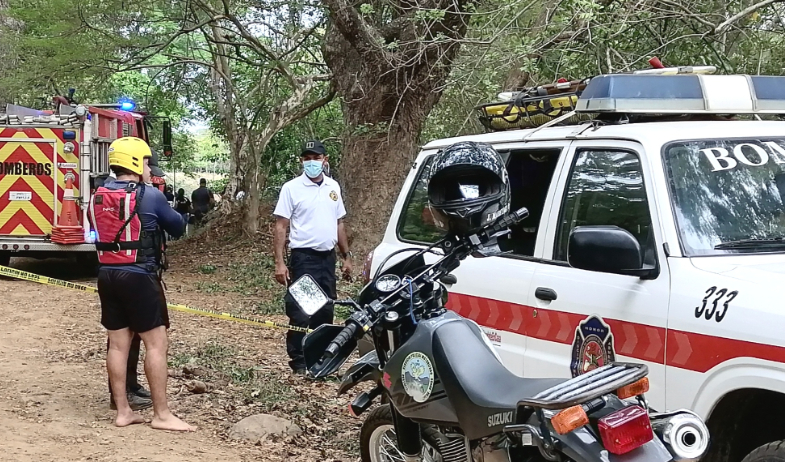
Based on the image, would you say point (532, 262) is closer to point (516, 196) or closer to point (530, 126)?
point (516, 196)

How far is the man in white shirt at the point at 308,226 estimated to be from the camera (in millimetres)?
6941

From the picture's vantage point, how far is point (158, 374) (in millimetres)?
5406

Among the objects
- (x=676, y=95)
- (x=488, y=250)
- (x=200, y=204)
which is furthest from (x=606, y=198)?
(x=200, y=204)

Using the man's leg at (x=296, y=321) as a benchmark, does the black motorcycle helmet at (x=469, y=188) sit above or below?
above

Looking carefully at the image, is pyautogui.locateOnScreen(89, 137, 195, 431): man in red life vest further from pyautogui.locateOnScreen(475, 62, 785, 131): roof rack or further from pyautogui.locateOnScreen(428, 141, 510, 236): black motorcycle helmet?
pyautogui.locateOnScreen(428, 141, 510, 236): black motorcycle helmet

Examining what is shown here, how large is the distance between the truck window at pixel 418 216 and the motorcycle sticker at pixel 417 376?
1.95 m

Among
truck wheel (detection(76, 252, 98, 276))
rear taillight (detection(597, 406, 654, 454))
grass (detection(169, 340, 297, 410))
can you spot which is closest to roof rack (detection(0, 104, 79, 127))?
truck wheel (detection(76, 252, 98, 276))

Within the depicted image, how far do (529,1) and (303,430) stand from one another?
5083 millimetres

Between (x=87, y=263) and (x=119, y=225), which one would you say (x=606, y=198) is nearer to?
(x=119, y=225)

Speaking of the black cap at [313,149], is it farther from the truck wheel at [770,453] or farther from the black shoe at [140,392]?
the truck wheel at [770,453]

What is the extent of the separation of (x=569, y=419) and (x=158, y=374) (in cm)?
360

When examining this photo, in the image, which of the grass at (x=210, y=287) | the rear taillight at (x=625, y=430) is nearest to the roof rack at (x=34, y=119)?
the grass at (x=210, y=287)

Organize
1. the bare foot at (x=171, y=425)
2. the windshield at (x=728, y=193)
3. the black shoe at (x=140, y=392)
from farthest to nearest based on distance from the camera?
the black shoe at (x=140, y=392), the bare foot at (x=171, y=425), the windshield at (x=728, y=193)

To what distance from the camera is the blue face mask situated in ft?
22.9
